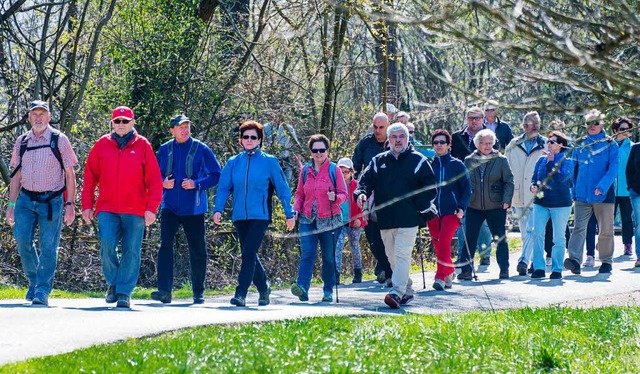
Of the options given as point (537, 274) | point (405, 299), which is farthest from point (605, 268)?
point (405, 299)

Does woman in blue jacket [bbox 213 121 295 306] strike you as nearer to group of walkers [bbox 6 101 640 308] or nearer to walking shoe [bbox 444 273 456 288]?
group of walkers [bbox 6 101 640 308]

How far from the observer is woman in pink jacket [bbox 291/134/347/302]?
1307 cm

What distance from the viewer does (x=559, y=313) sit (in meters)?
10.5

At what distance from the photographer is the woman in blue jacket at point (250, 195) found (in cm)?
1207

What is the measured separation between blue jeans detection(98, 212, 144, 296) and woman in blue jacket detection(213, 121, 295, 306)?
888 mm

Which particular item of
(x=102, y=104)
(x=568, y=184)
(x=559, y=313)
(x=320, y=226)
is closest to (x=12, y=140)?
(x=102, y=104)

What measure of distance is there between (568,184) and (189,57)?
250 inches

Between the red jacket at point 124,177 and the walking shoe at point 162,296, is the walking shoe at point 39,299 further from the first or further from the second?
the walking shoe at point 162,296

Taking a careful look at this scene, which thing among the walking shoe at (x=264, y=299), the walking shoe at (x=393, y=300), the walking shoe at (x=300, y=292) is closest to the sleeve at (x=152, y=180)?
the walking shoe at (x=264, y=299)

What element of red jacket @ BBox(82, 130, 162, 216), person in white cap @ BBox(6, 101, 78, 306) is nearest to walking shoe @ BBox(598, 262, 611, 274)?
red jacket @ BBox(82, 130, 162, 216)

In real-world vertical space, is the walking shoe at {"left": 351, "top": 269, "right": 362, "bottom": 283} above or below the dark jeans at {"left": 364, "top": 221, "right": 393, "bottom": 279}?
below

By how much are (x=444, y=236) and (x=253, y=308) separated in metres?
2.95

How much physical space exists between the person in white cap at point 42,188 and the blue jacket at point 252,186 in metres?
1.64

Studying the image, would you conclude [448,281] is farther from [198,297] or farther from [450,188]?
[198,297]
